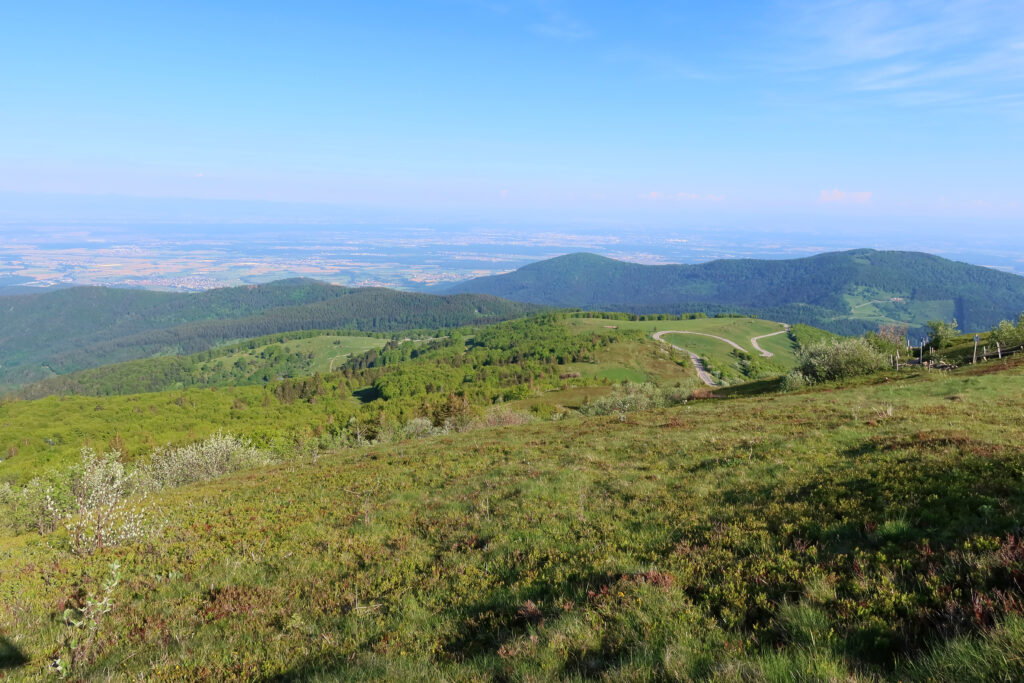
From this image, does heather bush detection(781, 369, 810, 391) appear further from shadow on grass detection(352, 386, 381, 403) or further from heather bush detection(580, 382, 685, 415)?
shadow on grass detection(352, 386, 381, 403)

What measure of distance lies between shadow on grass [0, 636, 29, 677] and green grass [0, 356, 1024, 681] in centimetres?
10

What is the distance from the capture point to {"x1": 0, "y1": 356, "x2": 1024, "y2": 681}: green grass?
5641 mm

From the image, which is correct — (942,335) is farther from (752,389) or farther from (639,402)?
(639,402)

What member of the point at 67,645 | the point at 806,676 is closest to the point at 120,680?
the point at 67,645

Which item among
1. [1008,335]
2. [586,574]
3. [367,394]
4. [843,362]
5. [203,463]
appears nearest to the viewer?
[586,574]

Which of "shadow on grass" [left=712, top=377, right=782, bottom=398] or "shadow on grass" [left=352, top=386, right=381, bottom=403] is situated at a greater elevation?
"shadow on grass" [left=712, top=377, right=782, bottom=398]

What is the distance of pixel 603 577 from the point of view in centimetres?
852

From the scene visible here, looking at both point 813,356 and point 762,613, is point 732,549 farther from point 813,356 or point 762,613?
point 813,356

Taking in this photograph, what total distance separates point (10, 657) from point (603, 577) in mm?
11418

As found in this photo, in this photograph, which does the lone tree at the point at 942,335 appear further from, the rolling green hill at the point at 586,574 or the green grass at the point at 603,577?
the green grass at the point at 603,577

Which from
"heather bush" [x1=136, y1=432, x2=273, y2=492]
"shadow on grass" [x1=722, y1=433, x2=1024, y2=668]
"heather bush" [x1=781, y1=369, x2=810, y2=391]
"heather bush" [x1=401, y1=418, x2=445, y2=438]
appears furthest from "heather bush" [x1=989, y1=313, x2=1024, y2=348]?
"heather bush" [x1=136, y1=432, x2=273, y2=492]

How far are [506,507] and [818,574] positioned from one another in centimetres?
921

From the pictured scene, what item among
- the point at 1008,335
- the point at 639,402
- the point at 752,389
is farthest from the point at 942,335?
the point at 639,402

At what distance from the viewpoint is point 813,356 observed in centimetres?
6038
